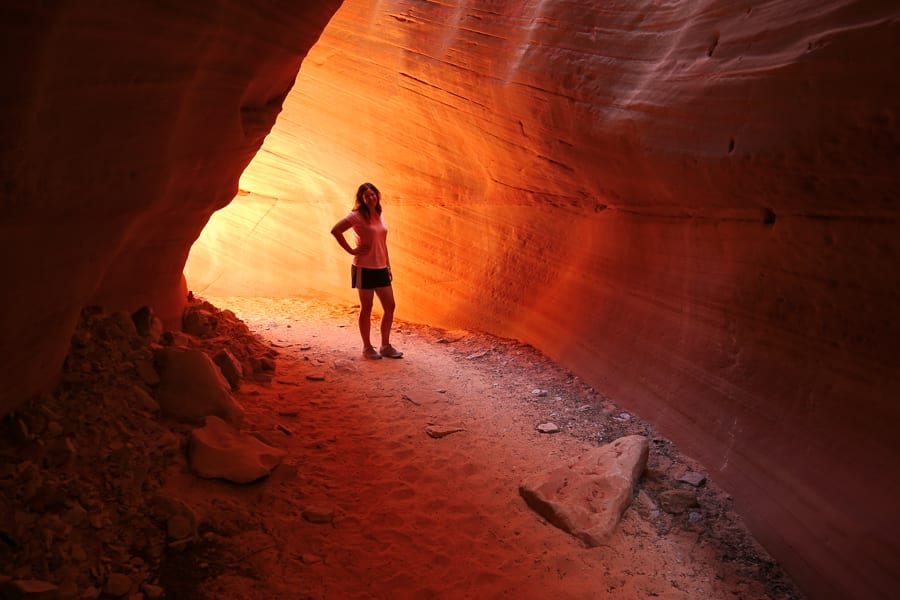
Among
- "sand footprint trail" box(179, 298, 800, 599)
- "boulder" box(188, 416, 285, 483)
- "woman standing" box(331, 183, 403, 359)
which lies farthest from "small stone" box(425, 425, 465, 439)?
"woman standing" box(331, 183, 403, 359)

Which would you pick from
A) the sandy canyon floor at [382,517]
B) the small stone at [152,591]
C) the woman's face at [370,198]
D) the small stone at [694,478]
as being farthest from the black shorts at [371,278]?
the small stone at [152,591]

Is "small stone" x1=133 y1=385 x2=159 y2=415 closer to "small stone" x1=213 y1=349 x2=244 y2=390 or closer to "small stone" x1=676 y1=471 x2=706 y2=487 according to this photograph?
"small stone" x1=213 y1=349 x2=244 y2=390

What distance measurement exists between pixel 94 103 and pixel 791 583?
382 cm

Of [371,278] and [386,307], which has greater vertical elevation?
[371,278]

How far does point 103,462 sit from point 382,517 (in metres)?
1.38

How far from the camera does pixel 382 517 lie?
328 centimetres

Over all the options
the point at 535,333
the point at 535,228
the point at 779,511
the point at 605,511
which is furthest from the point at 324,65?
the point at 779,511

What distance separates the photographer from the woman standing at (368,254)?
224 inches

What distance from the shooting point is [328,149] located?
855 cm

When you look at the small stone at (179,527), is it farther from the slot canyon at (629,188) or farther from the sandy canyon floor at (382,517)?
the slot canyon at (629,188)

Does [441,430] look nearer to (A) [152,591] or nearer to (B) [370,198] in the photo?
(A) [152,591]

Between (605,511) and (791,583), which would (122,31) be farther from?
(791,583)

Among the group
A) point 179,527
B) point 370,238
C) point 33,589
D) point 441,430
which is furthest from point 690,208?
point 33,589

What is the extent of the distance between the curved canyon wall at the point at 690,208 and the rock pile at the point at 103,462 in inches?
120
